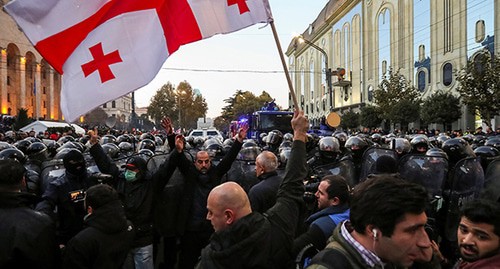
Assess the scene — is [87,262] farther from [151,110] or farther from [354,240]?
[151,110]

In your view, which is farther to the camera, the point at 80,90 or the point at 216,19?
the point at 216,19

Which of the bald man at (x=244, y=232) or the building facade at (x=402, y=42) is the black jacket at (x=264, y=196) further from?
the building facade at (x=402, y=42)

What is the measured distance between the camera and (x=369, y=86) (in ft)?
164

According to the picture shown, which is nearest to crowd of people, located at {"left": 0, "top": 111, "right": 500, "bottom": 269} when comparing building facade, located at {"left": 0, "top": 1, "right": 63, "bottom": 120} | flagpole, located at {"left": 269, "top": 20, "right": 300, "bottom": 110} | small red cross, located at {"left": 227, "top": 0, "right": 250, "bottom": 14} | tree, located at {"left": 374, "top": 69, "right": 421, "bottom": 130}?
flagpole, located at {"left": 269, "top": 20, "right": 300, "bottom": 110}

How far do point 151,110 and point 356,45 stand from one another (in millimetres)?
27893

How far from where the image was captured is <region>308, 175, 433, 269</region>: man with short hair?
1777 millimetres

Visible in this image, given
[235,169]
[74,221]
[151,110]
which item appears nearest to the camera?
[74,221]

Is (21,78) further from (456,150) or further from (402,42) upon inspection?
(456,150)

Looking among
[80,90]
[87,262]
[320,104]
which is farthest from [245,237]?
[320,104]

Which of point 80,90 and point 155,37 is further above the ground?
point 155,37

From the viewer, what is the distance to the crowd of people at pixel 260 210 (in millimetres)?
1835

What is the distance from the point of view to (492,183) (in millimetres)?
4703

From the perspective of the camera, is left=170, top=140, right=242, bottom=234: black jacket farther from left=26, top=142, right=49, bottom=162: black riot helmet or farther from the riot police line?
left=26, top=142, right=49, bottom=162: black riot helmet

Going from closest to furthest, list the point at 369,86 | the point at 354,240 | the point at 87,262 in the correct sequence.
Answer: the point at 354,240 < the point at 87,262 < the point at 369,86
